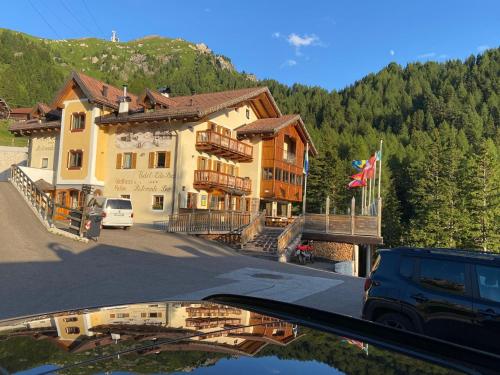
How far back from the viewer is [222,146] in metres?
32.4

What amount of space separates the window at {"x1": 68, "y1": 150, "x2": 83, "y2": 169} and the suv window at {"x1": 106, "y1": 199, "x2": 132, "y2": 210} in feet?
38.8

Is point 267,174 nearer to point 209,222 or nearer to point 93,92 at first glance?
point 209,222

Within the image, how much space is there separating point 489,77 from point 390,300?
144m

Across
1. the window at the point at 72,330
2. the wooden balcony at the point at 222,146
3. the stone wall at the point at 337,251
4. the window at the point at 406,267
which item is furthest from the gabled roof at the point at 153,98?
the window at the point at 72,330

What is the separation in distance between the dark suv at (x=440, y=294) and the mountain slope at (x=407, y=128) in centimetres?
4382

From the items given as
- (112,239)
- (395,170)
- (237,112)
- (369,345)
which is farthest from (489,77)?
(369,345)

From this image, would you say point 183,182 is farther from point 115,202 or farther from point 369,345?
point 369,345

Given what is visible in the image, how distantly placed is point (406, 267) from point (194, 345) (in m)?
5.07

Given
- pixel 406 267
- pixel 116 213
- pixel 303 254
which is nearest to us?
pixel 406 267

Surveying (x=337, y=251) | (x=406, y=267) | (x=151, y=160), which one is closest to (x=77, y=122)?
(x=151, y=160)

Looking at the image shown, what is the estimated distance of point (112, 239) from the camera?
810 inches

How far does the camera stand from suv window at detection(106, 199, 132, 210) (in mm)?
25375

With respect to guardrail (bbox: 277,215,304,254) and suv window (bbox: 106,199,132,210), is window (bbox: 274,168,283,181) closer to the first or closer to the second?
guardrail (bbox: 277,215,304,254)

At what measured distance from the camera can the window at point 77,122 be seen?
35844 mm
